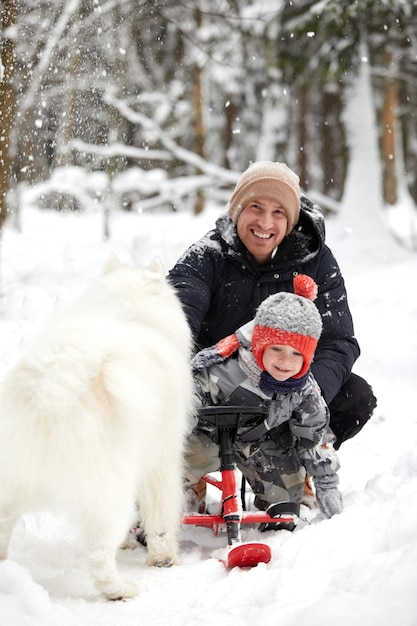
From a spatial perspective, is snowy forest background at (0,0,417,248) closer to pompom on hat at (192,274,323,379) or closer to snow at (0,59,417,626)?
snow at (0,59,417,626)

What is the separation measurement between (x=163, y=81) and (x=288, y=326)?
15.5 m

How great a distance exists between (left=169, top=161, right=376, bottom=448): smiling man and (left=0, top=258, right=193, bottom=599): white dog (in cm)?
113

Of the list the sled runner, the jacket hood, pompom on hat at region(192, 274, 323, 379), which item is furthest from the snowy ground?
the jacket hood

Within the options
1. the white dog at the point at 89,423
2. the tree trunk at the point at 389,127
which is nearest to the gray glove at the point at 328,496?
the white dog at the point at 89,423

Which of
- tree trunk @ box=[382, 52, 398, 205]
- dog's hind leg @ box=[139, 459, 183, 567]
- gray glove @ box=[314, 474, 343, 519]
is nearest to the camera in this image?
dog's hind leg @ box=[139, 459, 183, 567]

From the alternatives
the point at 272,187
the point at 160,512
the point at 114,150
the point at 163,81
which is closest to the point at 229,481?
the point at 160,512

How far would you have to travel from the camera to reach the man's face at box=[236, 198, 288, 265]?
378cm

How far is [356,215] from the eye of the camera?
38.2 ft

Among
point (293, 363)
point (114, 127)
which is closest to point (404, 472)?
point (293, 363)

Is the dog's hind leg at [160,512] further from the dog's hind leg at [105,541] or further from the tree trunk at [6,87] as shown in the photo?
the tree trunk at [6,87]

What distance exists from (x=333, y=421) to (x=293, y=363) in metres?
0.96

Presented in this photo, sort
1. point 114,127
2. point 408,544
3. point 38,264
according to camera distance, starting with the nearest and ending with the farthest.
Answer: point 408,544
point 38,264
point 114,127

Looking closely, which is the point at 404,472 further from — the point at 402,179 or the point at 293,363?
the point at 402,179

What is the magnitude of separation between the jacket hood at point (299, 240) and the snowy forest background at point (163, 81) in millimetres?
2495
